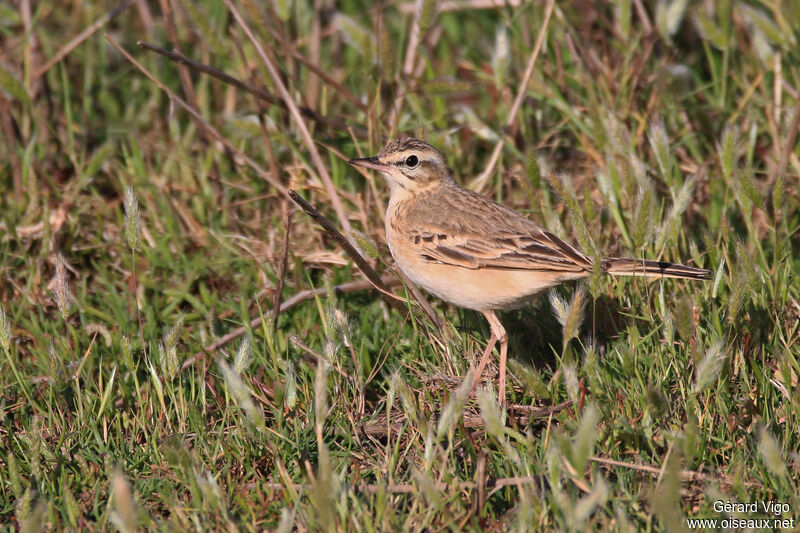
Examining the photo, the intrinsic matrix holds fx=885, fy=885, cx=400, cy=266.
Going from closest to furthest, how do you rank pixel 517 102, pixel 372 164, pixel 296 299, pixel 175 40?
pixel 296 299 < pixel 372 164 < pixel 517 102 < pixel 175 40

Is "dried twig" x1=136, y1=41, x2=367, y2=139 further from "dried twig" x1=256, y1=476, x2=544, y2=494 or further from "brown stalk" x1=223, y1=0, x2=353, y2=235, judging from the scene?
"dried twig" x1=256, y1=476, x2=544, y2=494

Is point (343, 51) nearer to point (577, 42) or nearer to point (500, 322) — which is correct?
point (577, 42)

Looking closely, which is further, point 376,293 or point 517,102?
point 517,102

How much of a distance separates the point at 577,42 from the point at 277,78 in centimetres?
259

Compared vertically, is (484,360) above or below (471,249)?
below

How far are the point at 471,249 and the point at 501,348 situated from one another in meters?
0.63

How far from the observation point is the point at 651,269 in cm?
496

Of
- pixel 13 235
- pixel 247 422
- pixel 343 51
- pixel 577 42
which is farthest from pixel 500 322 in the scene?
pixel 343 51

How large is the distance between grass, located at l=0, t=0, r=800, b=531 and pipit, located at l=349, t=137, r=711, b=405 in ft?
0.72

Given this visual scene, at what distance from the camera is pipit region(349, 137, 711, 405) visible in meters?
5.12

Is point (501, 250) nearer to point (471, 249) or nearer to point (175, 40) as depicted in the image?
point (471, 249)

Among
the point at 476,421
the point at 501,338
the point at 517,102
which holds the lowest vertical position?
the point at 476,421

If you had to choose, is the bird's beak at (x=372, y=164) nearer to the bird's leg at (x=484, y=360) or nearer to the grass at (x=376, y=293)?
the grass at (x=376, y=293)

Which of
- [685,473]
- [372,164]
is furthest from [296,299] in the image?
[685,473]
